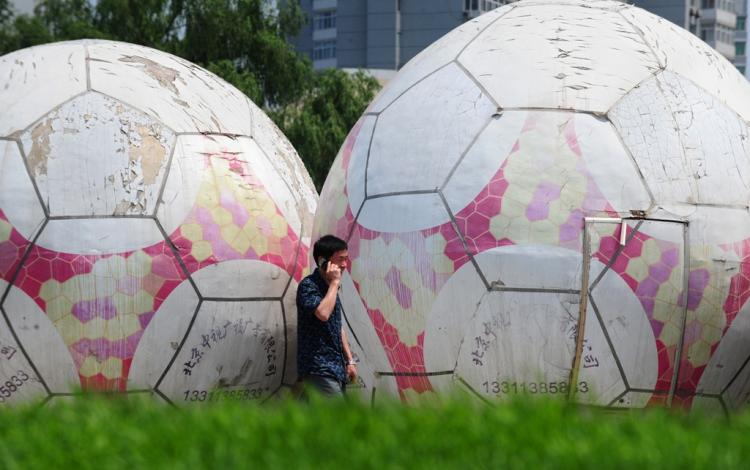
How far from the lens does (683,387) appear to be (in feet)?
22.5

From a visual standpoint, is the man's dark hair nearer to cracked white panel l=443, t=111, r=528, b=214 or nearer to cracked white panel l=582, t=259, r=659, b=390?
cracked white panel l=443, t=111, r=528, b=214

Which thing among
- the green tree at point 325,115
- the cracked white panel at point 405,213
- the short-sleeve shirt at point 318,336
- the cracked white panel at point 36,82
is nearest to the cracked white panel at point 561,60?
the cracked white panel at point 405,213

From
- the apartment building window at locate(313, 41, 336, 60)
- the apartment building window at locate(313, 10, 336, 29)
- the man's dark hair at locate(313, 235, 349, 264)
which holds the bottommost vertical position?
the man's dark hair at locate(313, 235, 349, 264)

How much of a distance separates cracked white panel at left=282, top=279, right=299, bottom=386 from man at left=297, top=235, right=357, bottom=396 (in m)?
0.61

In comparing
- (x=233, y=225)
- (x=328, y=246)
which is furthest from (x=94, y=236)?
(x=328, y=246)

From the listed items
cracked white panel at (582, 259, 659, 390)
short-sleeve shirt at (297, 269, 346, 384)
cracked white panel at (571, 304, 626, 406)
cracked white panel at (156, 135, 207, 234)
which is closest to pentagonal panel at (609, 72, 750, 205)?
cracked white panel at (582, 259, 659, 390)

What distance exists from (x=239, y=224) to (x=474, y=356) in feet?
5.97

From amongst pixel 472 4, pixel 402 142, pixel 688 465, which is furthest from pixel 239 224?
pixel 472 4

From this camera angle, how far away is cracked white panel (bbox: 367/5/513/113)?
7.60m

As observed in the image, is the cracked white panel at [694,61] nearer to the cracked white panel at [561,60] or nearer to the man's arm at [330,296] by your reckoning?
the cracked white panel at [561,60]

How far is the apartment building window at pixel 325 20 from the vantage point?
8906 cm

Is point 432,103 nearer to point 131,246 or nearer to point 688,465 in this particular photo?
point 131,246

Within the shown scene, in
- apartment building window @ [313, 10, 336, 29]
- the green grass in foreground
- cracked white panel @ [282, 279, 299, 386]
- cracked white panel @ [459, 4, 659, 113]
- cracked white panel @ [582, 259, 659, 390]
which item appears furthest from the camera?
apartment building window @ [313, 10, 336, 29]

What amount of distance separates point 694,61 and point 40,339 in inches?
164
